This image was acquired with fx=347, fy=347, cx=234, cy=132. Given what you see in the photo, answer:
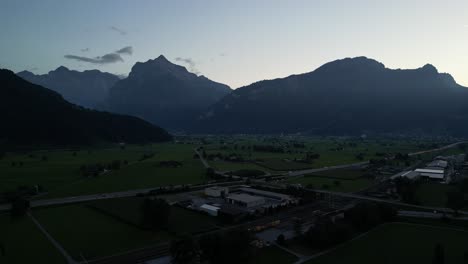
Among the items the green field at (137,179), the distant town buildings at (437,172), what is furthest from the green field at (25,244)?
the distant town buildings at (437,172)

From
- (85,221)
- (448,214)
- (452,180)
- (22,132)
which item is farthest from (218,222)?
(22,132)

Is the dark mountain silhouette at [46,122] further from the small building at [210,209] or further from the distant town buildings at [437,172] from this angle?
the distant town buildings at [437,172]

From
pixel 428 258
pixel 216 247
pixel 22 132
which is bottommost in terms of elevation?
pixel 428 258

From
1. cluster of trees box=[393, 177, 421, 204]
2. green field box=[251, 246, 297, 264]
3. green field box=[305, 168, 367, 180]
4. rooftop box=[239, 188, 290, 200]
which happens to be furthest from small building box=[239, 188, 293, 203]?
green field box=[305, 168, 367, 180]

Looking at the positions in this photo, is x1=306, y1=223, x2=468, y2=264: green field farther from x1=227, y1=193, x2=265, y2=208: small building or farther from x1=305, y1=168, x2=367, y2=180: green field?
x1=305, y1=168, x2=367, y2=180: green field

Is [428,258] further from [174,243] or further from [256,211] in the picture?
[174,243]
